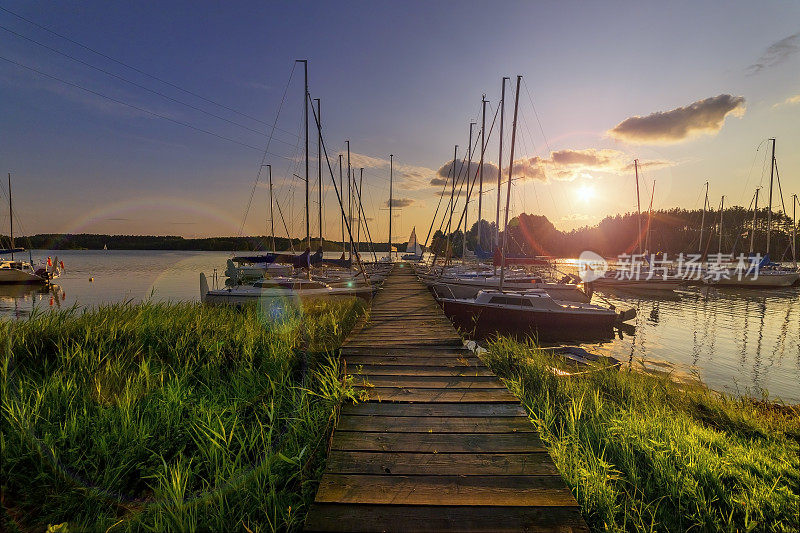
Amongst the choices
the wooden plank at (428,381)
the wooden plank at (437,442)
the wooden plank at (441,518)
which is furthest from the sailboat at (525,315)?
the wooden plank at (441,518)

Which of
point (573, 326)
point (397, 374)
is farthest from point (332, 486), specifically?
point (573, 326)

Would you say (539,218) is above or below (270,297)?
above

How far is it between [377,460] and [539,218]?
533ft

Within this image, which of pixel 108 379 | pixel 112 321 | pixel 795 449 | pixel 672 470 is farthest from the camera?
pixel 112 321

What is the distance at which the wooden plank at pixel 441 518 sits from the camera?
2.56m

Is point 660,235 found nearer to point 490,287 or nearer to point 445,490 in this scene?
point 490,287

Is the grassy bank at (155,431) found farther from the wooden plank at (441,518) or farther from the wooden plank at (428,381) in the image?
the wooden plank at (428,381)

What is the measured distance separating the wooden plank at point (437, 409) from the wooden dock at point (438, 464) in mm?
14

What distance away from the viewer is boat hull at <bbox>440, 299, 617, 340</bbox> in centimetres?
1747

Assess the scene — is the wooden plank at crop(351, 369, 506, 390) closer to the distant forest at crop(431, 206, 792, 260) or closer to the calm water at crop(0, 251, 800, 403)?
the calm water at crop(0, 251, 800, 403)

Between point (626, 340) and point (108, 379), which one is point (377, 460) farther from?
point (626, 340)

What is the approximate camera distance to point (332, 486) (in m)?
2.95

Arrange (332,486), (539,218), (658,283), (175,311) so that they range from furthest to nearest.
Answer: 1. (539,218)
2. (658,283)
3. (175,311)
4. (332,486)

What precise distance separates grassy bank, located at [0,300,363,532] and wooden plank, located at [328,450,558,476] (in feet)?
1.17
